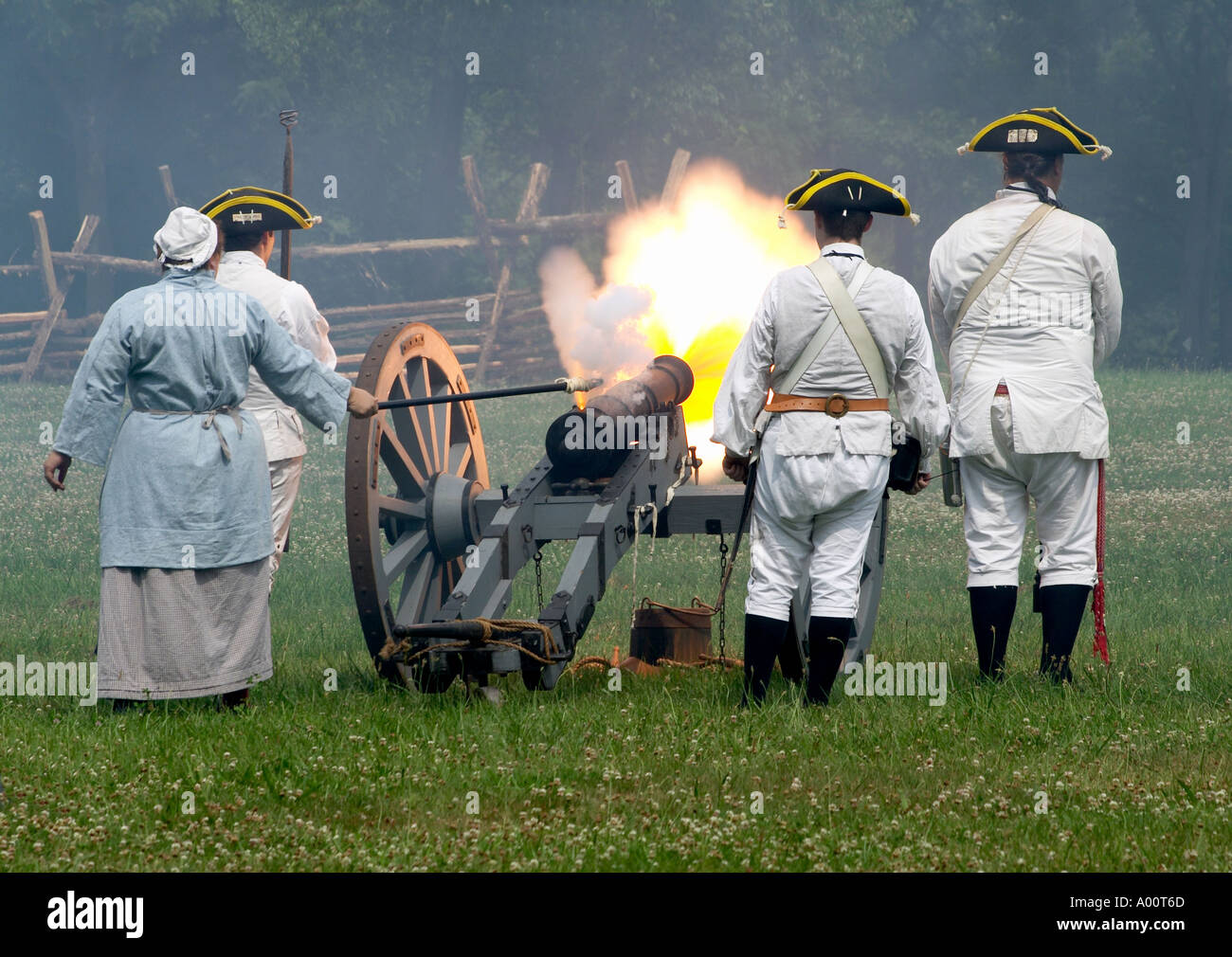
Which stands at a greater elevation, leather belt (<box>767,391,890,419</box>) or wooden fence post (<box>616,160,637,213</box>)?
wooden fence post (<box>616,160,637,213</box>)

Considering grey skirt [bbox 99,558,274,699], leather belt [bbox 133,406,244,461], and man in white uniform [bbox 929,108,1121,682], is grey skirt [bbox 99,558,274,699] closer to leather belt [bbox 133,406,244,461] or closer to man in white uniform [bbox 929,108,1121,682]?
leather belt [bbox 133,406,244,461]

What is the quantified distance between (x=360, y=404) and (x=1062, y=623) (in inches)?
107

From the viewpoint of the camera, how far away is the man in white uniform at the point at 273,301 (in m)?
6.76

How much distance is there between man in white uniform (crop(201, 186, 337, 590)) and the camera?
266 inches

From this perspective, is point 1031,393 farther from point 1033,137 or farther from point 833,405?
point 1033,137

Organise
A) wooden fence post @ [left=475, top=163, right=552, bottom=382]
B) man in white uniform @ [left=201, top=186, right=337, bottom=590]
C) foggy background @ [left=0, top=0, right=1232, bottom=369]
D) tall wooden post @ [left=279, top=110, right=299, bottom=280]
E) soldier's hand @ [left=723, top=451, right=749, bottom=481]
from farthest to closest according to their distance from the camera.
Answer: foggy background @ [left=0, top=0, right=1232, bottom=369] < wooden fence post @ [left=475, top=163, right=552, bottom=382] < tall wooden post @ [left=279, top=110, right=299, bottom=280] < man in white uniform @ [left=201, top=186, right=337, bottom=590] < soldier's hand @ [left=723, top=451, right=749, bottom=481]

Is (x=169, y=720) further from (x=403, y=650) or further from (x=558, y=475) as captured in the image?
(x=558, y=475)

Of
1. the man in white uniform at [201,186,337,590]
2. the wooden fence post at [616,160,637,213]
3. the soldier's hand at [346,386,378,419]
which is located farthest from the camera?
the wooden fence post at [616,160,637,213]

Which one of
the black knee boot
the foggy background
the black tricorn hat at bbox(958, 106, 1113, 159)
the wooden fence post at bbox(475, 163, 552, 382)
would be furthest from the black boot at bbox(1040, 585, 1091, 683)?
the foggy background

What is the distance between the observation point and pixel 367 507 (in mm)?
6125

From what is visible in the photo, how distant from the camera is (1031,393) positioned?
19.8 ft

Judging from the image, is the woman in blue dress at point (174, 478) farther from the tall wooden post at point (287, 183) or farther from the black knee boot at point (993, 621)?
the black knee boot at point (993, 621)

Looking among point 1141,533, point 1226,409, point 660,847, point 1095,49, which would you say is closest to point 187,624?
point 660,847

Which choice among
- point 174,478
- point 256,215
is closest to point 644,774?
point 174,478
